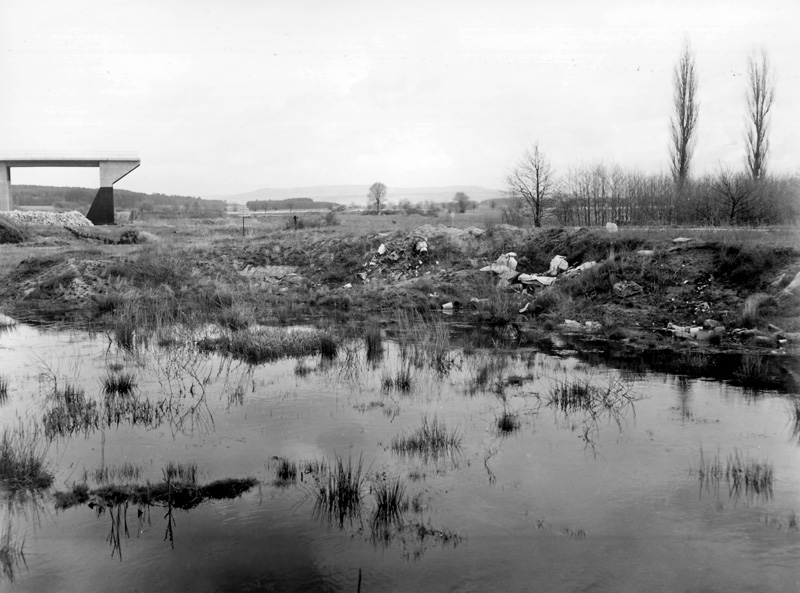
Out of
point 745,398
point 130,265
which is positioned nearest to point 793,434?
point 745,398

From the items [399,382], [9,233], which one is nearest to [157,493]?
[399,382]

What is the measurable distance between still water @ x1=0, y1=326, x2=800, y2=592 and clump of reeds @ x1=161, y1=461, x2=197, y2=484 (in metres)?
0.12

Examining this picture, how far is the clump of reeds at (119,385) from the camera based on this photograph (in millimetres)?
9609

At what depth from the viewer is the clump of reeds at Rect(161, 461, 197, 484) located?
6.57 metres

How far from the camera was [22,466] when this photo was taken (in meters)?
6.55

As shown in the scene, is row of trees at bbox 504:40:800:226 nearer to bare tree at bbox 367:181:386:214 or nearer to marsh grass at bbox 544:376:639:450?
marsh grass at bbox 544:376:639:450

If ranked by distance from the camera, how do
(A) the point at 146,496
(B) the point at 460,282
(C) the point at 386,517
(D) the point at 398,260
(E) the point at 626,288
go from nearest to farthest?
(C) the point at 386,517, (A) the point at 146,496, (E) the point at 626,288, (B) the point at 460,282, (D) the point at 398,260

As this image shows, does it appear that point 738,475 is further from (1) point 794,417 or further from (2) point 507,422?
(2) point 507,422

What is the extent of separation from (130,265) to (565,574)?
20.9 meters

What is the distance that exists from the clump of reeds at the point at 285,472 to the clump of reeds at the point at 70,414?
278cm

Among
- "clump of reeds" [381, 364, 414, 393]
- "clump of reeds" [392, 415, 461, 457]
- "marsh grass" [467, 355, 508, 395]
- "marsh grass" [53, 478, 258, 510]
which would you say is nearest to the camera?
"marsh grass" [53, 478, 258, 510]

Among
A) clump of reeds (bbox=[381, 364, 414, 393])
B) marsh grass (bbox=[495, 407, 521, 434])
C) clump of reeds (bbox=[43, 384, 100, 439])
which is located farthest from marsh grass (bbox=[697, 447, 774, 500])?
clump of reeds (bbox=[43, 384, 100, 439])

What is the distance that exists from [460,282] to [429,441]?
43.9ft

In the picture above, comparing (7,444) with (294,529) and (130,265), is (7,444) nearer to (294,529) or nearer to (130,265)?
(294,529)
